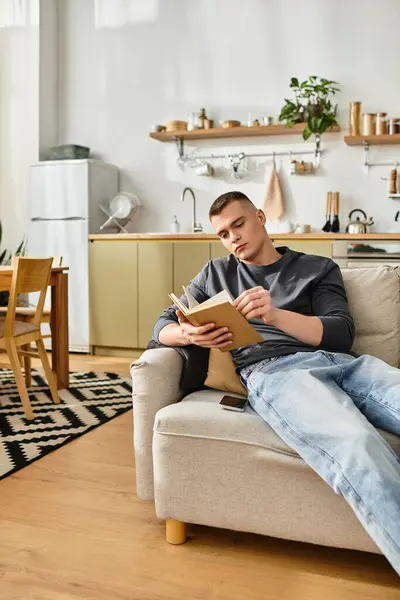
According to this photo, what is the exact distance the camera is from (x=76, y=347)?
5168 mm

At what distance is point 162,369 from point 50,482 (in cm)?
76

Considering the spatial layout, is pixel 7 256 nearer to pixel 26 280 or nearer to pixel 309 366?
pixel 26 280

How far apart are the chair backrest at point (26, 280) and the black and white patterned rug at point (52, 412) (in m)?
0.44

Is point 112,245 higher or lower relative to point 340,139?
lower

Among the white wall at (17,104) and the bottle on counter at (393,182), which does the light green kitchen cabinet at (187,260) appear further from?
the white wall at (17,104)

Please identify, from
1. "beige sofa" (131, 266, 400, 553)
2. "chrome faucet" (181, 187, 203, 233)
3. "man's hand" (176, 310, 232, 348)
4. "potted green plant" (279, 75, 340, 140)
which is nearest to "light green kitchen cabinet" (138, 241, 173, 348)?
"chrome faucet" (181, 187, 203, 233)

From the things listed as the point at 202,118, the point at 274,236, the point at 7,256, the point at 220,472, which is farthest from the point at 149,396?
the point at 7,256

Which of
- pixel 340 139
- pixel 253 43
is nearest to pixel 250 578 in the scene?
pixel 340 139

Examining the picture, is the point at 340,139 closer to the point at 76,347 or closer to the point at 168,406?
the point at 76,347

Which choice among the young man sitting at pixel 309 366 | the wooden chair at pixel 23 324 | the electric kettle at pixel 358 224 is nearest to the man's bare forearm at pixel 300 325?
the young man sitting at pixel 309 366

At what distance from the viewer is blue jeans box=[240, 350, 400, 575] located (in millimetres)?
1387

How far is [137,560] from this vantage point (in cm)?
174

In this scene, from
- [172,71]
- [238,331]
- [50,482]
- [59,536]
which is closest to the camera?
[238,331]

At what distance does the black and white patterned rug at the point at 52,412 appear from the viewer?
105 inches
